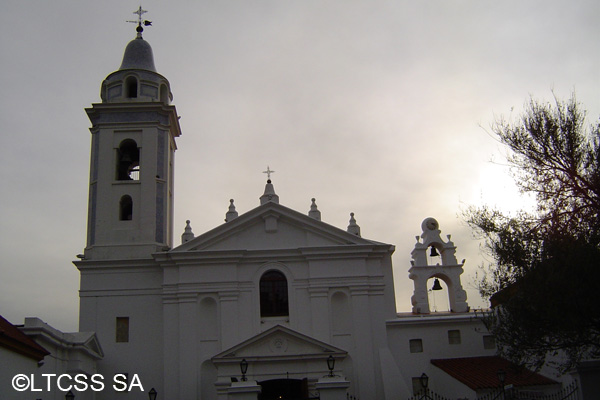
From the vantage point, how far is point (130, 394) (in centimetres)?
2561

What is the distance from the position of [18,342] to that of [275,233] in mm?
12066

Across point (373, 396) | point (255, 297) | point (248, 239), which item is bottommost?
point (373, 396)

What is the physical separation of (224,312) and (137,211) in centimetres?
600

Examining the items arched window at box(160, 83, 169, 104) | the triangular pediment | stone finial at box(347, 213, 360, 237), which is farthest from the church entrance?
arched window at box(160, 83, 169, 104)

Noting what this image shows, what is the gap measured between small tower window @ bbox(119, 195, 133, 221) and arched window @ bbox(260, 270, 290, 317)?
22.0ft

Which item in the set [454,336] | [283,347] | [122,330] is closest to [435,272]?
[454,336]

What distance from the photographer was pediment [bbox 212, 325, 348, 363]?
971 inches

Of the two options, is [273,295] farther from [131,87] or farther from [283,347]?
[131,87]

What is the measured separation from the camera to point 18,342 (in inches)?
714

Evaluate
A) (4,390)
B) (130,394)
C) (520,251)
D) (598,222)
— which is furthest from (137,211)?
(598,222)

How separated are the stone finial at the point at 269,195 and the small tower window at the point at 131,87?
7.41 meters

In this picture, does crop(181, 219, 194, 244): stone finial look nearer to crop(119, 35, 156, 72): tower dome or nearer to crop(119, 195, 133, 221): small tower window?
crop(119, 195, 133, 221): small tower window

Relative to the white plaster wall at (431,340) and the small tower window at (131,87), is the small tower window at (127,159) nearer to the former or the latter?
the small tower window at (131,87)

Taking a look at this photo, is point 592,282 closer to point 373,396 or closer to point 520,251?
point 520,251
